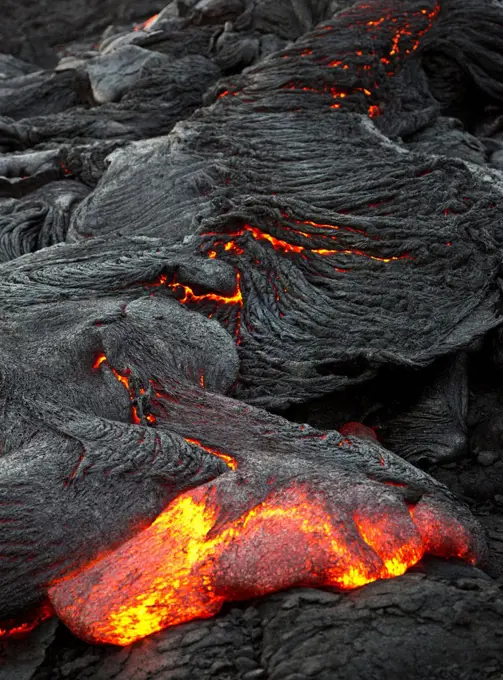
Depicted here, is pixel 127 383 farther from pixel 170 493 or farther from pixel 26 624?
pixel 26 624

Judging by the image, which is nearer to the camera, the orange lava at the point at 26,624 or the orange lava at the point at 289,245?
the orange lava at the point at 26,624

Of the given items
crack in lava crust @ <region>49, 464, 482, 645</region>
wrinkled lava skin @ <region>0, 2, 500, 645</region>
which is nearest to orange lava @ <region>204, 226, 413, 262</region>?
wrinkled lava skin @ <region>0, 2, 500, 645</region>

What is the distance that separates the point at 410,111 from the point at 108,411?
3.85 meters

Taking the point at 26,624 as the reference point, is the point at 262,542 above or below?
above

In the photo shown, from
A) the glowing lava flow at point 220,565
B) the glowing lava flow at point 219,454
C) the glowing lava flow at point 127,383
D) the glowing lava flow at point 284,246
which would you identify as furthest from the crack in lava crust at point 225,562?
the glowing lava flow at point 284,246

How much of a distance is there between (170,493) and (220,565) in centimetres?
40

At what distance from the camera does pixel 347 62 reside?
5.63 metres

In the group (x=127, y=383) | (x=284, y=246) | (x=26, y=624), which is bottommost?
(x=26, y=624)

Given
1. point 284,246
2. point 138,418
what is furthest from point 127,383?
point 284,246

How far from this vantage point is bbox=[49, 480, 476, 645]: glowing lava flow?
2.38 meters

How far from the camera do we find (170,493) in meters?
2.75

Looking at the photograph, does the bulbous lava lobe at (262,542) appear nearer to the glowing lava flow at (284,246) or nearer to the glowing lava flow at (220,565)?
the glowing lava flow at (220,565)

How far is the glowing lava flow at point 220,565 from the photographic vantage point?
2.38 metres

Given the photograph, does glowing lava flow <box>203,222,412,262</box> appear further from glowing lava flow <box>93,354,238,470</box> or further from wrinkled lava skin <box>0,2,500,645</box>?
glowing lava flow <box>93,354,238,470</box>
